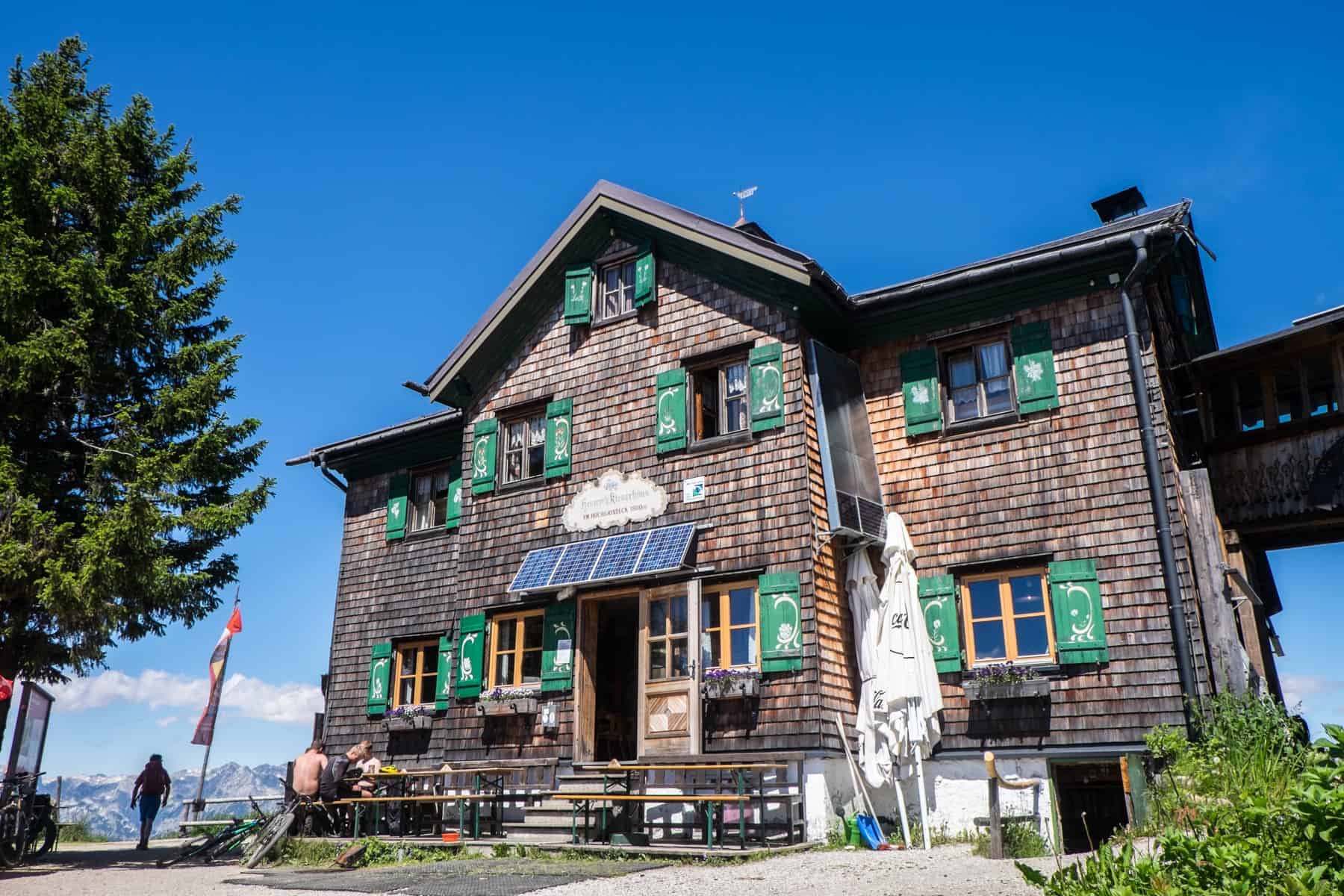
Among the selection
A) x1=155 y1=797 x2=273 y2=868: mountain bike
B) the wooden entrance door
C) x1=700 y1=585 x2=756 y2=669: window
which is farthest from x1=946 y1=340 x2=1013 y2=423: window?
x1=155 y1=797 x2=273 y2=868: mountain bike

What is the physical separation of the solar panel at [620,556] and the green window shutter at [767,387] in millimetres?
2288

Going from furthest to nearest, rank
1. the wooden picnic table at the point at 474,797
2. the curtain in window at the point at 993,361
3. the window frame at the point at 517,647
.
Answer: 1. the window frame at the point at 517,647
2. the curtain in window at the point at 993,361
3. the wooden picnic table at the point at 474,797

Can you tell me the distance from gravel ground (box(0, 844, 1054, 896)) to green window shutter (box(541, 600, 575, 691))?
3220 millimetres

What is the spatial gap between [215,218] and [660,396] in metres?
8.40

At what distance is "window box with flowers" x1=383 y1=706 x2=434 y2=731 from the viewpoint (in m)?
17.8

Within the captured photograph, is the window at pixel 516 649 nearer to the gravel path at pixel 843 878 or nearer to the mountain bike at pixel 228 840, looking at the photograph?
the mountain bike at pixel 228 840

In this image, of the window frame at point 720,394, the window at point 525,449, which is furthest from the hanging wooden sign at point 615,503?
the window at point 525,449

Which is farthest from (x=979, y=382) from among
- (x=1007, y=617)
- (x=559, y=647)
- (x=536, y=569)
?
(x=559, y=647)

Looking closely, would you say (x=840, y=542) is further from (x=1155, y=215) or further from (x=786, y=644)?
(x=1155, y=215)

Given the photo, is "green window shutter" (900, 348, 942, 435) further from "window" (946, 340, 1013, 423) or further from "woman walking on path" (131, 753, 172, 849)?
"woman walking on path" (131, 753, 172, 849)

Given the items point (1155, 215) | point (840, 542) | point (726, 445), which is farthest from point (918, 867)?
point (1155, 215)

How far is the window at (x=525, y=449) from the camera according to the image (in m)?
17.5

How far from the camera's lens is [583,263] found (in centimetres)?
1758

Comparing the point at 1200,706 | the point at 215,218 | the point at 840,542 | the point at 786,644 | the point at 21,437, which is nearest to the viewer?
the point at 1200,706
